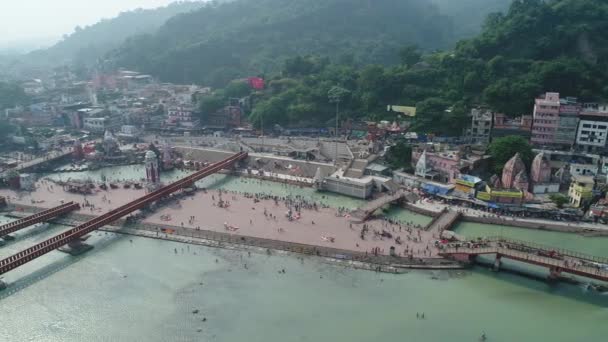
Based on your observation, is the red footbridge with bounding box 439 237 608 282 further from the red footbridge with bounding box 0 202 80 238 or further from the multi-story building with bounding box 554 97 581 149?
the red footbridge with bounding box 0 202 80 238

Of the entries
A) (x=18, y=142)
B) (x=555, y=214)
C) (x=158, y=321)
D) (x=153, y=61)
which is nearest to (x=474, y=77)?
(x=555, y=214)

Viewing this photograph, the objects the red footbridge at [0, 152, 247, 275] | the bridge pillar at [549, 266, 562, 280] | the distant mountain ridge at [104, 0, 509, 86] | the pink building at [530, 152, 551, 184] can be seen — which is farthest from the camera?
the distant mountain ridge at [104, 0, 509, 86]

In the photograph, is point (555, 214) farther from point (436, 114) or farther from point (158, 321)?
point (158, 321)

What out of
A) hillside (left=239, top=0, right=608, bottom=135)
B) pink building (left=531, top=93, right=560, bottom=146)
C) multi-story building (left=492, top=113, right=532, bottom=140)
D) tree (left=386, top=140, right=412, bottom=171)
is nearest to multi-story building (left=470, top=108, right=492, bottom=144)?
multi-story building (left=492, top=113, right=532, bottom=140)

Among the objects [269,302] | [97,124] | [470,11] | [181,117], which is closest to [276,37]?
[181,117]

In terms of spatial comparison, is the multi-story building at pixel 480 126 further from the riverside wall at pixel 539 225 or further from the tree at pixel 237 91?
the tree at pixel 237 91

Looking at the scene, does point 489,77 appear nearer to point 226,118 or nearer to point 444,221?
point 444,221

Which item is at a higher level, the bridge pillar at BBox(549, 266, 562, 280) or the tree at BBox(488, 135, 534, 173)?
the tree at BBox(488, 135, 534, 173)

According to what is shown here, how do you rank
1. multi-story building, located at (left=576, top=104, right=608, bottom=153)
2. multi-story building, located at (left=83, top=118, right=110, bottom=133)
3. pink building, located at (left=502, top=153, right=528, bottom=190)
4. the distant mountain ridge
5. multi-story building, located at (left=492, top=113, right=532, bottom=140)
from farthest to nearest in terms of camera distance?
the distant mountain ridge
multi-story building, located at (left=83, top=118, right=110, bottom=133)
multi-story building, located at (left=492, top=113, right=532, bottom=140)
multi-story building, located at (left=576, top=104, right=608, bottom=153)
pink building, located at (left=502, top=153, right=528, bottom=190)

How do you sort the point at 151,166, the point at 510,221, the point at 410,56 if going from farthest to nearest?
the point at 410,56
the point at 151,166
the point at 510,221
